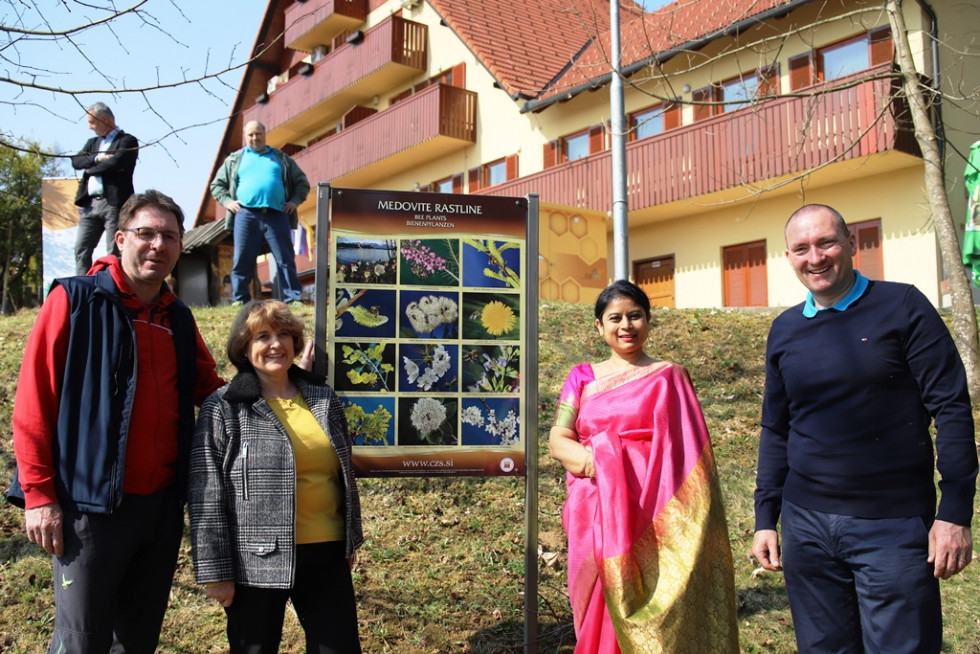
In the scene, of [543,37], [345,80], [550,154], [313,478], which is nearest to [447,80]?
[543,37]

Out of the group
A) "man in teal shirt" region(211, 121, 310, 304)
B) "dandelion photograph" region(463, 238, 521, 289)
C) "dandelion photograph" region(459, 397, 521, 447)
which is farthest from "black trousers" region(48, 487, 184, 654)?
"man in teal shirt" region(211, 121, 310, 304)

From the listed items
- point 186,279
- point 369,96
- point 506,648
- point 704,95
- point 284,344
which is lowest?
point 506,648

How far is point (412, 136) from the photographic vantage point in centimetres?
2311

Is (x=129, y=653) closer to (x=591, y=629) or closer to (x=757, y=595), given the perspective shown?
(x=591, y=629)

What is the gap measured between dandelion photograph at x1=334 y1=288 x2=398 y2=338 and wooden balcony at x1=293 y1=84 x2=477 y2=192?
1896cm

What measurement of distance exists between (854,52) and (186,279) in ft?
44.9

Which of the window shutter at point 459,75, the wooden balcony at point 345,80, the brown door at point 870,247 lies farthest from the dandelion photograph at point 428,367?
the wooden balcony at point 345,80

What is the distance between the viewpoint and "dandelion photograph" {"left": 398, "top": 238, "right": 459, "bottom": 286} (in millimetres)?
3906

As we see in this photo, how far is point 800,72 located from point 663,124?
128 inches

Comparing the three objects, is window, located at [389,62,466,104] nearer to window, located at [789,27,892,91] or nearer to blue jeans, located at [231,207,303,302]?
window, located at [789,27,892,91]

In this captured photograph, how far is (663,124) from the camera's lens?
18625mm

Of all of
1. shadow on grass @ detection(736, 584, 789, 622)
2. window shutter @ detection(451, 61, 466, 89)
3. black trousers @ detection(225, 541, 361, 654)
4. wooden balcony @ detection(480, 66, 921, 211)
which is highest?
window shutter @ detection(451, 61, 466, 89)

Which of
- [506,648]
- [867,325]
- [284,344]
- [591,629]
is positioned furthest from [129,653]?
[867,325]

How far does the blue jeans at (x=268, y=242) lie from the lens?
327 inches
